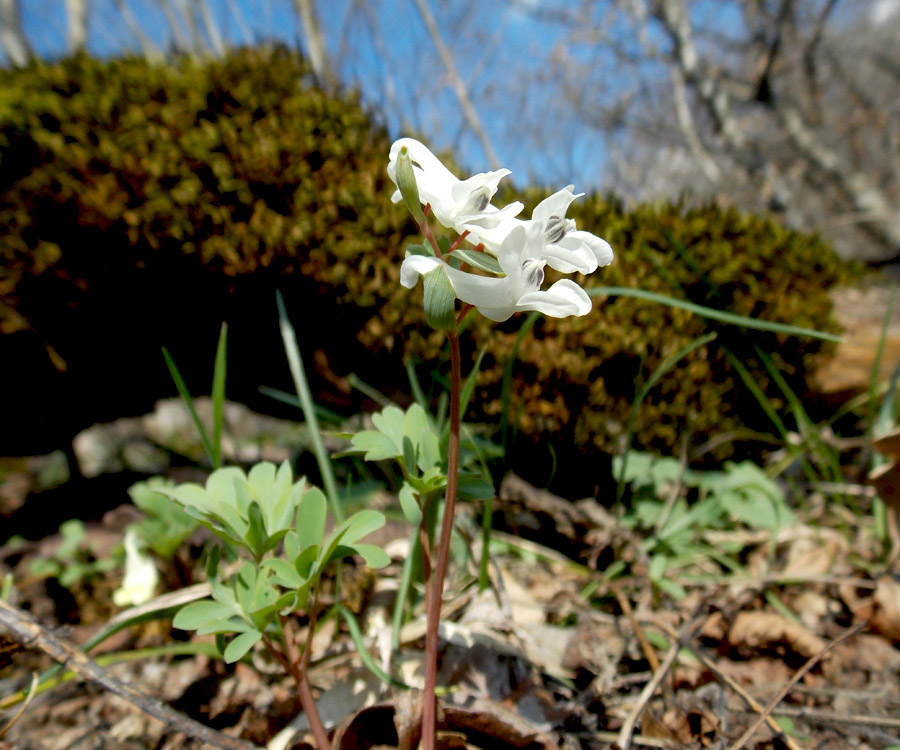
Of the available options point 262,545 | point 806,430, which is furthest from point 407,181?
point 806,430

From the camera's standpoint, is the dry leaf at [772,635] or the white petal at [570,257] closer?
the white petal at [570,257]

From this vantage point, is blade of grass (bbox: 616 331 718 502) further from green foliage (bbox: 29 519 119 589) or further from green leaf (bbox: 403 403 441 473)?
green foliage (bbox: 29 519 119 589)

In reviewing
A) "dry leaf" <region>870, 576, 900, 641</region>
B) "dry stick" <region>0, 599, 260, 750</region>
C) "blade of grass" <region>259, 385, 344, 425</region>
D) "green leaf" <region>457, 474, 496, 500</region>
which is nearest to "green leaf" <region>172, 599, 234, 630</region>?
"dry stick" <region>0, 599, 260, 750</region>

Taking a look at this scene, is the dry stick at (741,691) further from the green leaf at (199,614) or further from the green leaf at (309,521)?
the green leaf at (199,614)

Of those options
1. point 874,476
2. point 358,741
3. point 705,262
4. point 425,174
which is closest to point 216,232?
point 425,174

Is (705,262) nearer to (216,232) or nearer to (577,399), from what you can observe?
(577,399)

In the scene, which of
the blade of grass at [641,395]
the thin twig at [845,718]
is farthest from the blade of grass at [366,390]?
the thin twig at [845,718]
